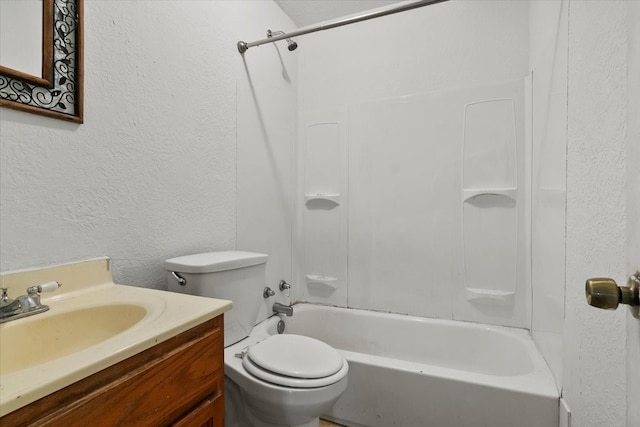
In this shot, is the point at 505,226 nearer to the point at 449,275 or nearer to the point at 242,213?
the point at 449,275

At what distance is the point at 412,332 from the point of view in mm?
2045

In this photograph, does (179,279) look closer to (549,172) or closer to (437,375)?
(437,375)

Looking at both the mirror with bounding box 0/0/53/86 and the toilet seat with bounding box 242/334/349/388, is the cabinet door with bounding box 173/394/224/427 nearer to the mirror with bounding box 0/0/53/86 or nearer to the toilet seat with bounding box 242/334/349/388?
the toilet seat with bounding box 242/334/349/388

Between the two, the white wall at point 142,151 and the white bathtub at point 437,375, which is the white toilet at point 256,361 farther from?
the white bathtub at point 437,375

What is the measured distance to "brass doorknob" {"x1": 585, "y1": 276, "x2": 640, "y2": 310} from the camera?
0.42 meters

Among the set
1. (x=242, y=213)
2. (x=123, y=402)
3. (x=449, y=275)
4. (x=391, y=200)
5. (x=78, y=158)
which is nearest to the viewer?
(x=123, y=402)

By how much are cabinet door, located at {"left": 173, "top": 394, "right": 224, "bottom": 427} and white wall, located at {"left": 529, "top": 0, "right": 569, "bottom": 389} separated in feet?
4.11

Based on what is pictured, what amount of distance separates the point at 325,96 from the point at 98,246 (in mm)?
1764

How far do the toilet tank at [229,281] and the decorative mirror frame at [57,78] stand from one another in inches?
24.6

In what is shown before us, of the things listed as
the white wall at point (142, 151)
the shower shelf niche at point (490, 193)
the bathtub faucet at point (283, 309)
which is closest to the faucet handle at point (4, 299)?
the white wall at point (142, 151)

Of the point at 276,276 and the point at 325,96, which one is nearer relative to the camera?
the point at 276,276

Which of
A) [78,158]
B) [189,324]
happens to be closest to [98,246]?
[78,158]

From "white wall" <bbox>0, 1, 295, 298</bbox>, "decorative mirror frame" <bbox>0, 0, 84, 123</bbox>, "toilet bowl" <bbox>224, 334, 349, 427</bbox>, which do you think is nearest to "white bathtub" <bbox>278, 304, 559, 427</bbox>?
"toilet bowl" <bbox>224, 334, 349, 427</bbox>

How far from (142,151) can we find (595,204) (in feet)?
4.94
